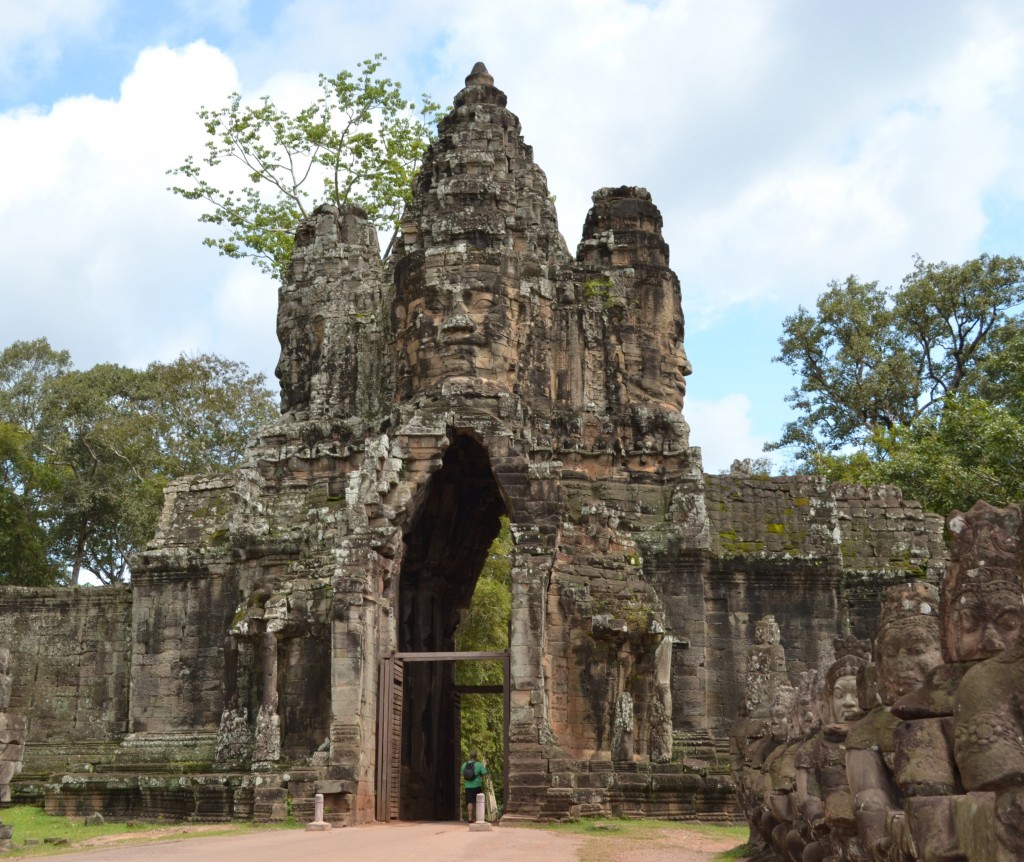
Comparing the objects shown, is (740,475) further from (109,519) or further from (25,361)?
(25,361)

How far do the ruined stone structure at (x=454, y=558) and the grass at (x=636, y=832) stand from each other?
454 mm

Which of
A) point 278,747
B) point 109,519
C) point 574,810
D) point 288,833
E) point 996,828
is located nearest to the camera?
point 996,828

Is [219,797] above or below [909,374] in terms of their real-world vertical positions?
below

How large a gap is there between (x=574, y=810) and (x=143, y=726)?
754 centimetres

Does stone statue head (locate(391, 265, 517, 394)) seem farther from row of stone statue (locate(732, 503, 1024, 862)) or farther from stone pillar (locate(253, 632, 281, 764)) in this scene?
row of stone statue (locate(732, 503, 1024, 862))

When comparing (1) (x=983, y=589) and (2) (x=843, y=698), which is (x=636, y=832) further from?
(1) (x=983, y=589)

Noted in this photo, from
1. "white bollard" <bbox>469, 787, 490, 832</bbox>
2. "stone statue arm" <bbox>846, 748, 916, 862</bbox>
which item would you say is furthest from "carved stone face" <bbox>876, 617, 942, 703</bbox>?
"white bollard" <bbox>469, 787, 490, 832</bbox>

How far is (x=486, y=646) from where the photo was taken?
3238 cm

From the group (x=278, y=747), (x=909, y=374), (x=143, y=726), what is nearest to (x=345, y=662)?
(x=278, y=747)

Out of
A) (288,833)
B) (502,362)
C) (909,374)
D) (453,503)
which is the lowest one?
(288,833)

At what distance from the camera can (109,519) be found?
122 feet

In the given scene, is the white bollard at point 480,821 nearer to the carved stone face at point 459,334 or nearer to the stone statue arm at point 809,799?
the carved stone face at point 459,334

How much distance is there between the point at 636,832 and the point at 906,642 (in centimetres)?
912

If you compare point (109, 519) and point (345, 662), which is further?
point (109, 519)
